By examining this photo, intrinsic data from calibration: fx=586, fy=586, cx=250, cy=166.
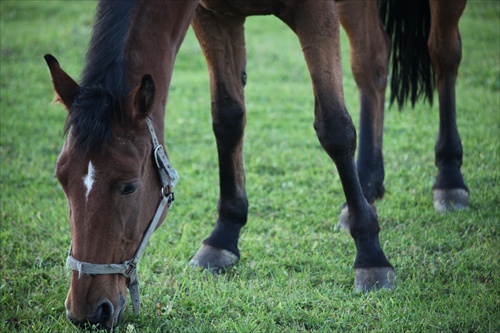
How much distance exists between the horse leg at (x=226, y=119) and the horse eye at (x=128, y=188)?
132cm

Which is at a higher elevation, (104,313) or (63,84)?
(63,84)

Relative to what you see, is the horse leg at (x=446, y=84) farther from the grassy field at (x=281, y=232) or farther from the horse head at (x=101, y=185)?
the horse head at (x=101, y=185)

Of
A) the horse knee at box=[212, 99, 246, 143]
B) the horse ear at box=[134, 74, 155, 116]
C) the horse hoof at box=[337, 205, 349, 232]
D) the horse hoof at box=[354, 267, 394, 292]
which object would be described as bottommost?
the horse hoof at box=[354, 267, 394, 292]

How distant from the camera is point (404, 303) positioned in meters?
3.26

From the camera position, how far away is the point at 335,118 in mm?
3611

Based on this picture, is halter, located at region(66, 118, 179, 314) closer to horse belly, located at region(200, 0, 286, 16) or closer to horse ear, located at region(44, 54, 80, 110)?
horse ear, located at region(44, 54, 80, 110)

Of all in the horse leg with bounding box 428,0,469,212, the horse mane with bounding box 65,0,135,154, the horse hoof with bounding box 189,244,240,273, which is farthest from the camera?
the horse leg with bounding box 428,0,469,212

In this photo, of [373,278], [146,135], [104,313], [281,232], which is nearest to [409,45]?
[281,232]

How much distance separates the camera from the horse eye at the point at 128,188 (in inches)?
107

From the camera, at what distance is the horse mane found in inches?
104

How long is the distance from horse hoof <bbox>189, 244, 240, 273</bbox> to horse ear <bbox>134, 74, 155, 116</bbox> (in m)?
1.47

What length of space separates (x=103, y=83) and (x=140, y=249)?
0.82m

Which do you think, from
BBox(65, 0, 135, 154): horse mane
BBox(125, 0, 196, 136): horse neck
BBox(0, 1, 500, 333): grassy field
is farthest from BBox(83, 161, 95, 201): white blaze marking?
BBox(0, 1, 500, 333): grassy field

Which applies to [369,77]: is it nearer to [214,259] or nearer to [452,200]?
[452,200]
